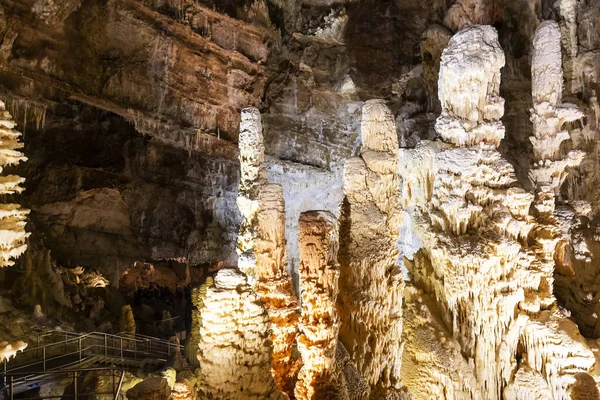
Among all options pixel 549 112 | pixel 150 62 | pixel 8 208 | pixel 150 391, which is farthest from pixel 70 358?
pixel 549 112

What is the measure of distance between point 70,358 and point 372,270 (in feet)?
21.4

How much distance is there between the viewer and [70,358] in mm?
8562

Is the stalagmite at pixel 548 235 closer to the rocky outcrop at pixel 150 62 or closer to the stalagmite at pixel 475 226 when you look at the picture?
the stalagmite at pixel 475 226

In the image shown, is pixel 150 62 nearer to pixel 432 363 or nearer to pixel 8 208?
pixel 432 363

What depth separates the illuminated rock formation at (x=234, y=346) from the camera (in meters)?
3.56

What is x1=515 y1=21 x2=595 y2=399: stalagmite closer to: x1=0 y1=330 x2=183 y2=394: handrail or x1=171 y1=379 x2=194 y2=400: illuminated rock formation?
x1=171 y1=379 x2=194 y2=400: illuminated rock formation

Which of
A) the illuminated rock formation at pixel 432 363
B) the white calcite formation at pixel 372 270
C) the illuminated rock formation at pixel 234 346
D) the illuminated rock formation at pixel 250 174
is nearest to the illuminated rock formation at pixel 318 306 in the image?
the white calcite formation at pixel 372 270

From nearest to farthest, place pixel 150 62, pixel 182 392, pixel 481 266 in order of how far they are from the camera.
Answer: pixel 182 392 < pixel 481 266 < pixel 150 62

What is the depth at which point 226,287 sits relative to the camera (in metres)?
3.74

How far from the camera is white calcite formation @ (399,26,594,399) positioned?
6.81 meters

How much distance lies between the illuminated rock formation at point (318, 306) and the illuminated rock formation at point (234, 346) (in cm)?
84

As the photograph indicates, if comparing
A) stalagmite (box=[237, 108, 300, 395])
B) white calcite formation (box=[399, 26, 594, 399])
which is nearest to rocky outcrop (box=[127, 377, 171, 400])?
stalagmite (box=[237, 108, 300, 395])

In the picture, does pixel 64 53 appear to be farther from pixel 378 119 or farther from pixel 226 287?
pixel 226 287

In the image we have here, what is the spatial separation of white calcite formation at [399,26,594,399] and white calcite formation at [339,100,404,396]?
6.21 ft
